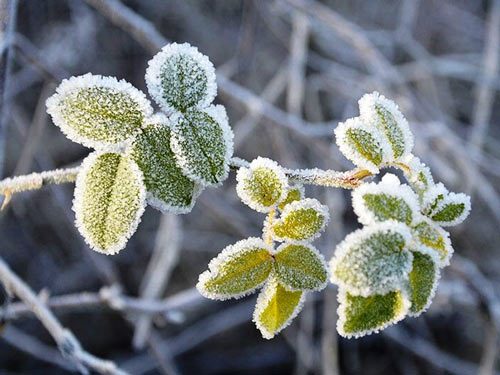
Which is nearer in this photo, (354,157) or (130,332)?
(354,157)

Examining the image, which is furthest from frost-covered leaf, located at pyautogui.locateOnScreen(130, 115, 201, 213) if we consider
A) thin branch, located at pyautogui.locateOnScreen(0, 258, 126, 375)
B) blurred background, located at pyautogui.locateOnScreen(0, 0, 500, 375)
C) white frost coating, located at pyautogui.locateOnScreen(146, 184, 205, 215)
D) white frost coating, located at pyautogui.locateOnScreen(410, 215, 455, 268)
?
blurred background, located at pyautogui.locateOnScreen(0, 0, 500, 375)

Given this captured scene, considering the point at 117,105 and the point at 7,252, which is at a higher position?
the point at 7,252

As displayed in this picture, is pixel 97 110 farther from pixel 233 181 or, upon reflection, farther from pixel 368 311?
pixel 233 181

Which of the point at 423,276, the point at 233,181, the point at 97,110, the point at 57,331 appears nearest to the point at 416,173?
the point at 423,276

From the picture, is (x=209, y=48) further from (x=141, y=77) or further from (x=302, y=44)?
(x=302, y=44)

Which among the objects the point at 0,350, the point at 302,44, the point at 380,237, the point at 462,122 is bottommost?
the point at 380,237

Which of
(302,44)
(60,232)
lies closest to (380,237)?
(302,44)

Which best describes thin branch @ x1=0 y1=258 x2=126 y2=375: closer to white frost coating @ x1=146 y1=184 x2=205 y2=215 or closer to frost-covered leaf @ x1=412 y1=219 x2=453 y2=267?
white frost coating @ x1=146 y1=184 x2=205 y2=215
